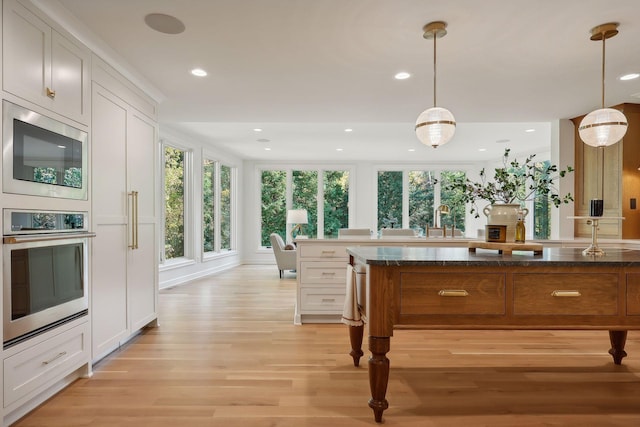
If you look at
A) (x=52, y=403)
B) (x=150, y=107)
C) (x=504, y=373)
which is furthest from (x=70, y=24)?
(x=504, y=373)

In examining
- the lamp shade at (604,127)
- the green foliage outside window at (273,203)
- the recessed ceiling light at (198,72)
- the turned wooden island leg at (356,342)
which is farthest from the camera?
the green foliage outside window at (273,203)

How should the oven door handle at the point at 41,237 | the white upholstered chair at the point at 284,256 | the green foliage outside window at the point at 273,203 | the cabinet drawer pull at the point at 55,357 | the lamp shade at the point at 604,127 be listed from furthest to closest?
Result: the green foliage outside window at the point at 273,203, the white upholstered chair at the point at 284,256, the lamp shade at the point at 604,127, the cabinet drawer pull at the point at 55,357, the oven door handle at the point at 41,237

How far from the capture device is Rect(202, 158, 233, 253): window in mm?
7090

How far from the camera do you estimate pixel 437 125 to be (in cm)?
239

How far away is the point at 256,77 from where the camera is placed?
3.30 metres

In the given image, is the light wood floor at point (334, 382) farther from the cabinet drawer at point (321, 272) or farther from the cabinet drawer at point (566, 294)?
the cabinet drawer at point (566, 294)

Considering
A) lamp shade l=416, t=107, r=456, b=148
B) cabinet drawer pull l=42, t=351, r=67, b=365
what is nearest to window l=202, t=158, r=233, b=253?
cabinet drawer pull l=42, t=351, r=67, b=365

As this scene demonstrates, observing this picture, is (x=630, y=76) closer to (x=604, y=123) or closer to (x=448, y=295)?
(x=604, y=123)

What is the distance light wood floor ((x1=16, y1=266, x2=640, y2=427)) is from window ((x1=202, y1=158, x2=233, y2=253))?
371 centimetres

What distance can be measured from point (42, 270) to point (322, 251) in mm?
2371

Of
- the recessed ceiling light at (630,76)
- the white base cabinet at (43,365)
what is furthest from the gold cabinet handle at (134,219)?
the recessed ceiling light at (630,76)

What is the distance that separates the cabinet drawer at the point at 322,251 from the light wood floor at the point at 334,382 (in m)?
0.72

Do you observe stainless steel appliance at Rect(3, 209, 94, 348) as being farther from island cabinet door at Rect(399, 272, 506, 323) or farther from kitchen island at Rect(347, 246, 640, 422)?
island cabinet door at Rect(399, 272, 506, 323)

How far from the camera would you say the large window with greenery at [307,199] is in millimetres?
9008
